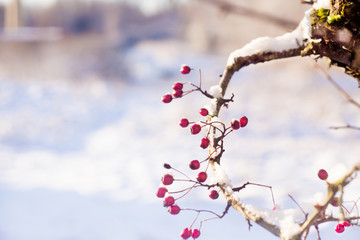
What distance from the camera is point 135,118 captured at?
5.26m

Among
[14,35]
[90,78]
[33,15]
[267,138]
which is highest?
[33,15]

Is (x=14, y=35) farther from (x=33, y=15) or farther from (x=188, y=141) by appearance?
(x=188, y=141)

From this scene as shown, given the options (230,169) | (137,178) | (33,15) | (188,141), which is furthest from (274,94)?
(33,15)

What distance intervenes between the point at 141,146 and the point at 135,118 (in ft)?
3.14

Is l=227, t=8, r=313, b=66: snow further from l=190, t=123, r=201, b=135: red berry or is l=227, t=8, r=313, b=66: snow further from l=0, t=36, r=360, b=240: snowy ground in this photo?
l=0, t=36, r=360, b=240: snowy ground

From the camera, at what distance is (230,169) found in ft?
11.4

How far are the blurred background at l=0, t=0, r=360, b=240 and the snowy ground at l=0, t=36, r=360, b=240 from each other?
0.02m

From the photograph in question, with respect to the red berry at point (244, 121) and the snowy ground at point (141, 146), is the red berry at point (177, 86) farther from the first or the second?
the snowy ground at point (141, 146)

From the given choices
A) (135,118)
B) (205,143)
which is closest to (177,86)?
(205,143)

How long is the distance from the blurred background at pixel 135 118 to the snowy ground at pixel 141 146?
0.02 meters

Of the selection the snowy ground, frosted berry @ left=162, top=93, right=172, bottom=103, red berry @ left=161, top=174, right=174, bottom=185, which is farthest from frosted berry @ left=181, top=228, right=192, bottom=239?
the snowy ground

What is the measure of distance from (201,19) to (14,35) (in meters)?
3.46

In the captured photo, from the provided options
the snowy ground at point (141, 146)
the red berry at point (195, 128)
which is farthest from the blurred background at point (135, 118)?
the red berry at point (195, 128)

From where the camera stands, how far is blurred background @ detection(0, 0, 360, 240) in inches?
111
